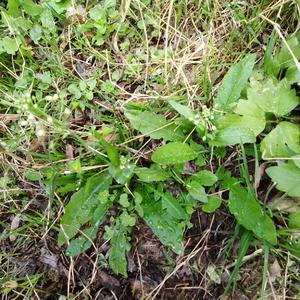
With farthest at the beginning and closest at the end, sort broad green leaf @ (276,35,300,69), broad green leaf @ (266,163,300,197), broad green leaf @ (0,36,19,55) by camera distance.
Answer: broad green leaf @ (0,36,19,55) → broad green leaf @ (276,35,300,69) → broad green leaf @ (266,163,300,197)

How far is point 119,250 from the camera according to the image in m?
1.68

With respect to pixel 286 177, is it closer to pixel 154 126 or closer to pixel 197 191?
pixel 197 191

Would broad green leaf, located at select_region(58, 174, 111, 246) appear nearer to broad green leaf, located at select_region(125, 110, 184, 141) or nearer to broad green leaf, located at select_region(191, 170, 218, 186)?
broad green leaf, located at select_region(125, 110, 184, 141)

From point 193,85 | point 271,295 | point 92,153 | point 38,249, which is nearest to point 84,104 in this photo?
point 92,153

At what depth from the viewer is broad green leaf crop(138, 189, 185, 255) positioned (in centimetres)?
163

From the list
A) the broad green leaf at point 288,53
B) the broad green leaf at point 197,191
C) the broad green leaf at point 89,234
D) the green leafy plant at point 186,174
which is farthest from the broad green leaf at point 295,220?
the broad green leaf at point 89,234

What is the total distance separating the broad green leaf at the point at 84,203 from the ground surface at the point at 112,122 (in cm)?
5

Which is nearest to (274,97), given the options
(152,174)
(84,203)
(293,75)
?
Result: (293,75)

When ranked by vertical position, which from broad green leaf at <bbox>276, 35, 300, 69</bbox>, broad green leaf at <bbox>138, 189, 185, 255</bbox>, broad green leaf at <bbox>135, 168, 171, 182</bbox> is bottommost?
broad green leaf at <bbox>138, 189, 185, 255</bbox>

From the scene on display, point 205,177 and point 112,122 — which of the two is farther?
point 112,122

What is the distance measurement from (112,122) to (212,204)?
538 mm

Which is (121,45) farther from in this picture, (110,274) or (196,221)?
(110,274)

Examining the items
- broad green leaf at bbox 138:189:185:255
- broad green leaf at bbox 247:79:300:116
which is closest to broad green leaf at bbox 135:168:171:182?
broad green leaf at bbox 138:189:185:255

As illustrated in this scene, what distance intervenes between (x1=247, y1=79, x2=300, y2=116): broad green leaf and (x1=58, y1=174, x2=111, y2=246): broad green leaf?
640 mm
